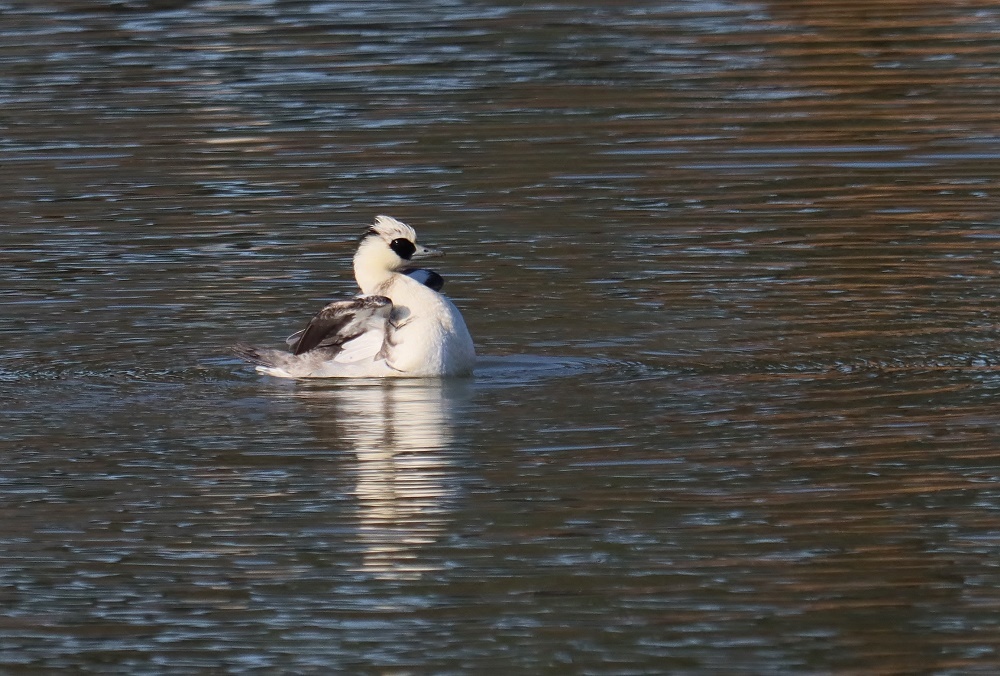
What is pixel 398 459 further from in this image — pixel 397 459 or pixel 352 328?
pixel 352 328

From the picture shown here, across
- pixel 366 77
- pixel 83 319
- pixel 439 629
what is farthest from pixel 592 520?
pixel 366 77

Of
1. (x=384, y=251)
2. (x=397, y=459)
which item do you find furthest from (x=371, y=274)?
(x=397, y=459)

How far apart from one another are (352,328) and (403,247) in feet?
1.83

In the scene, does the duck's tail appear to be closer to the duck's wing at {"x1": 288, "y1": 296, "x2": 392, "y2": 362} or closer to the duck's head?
the duck's wing at {"x1": 288, "y1": 296, "x2": 392, "y2": 362}

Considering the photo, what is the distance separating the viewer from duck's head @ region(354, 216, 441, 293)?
12234 mm

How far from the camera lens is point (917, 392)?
1100cm

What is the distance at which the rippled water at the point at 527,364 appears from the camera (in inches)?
313

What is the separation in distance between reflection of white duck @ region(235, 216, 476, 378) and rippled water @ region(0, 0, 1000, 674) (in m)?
0.18

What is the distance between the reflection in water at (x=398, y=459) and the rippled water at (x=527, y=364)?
0.08 ft

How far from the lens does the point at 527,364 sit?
12055mm

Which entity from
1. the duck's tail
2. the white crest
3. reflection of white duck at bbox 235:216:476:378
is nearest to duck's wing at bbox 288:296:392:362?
reflection of white duck at bbox 235:216:476:378

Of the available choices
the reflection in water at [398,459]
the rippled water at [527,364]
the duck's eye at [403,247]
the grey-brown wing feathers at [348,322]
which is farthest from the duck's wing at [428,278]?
the reflection in water at [398,459]

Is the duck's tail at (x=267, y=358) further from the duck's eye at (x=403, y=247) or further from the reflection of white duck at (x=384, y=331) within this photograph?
the duck's eye at (x=403, y=247)

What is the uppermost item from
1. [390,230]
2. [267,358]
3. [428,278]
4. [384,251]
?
[390,230]
